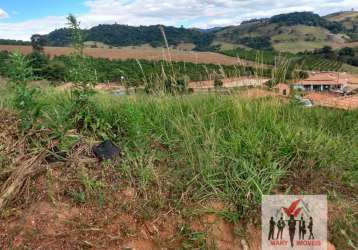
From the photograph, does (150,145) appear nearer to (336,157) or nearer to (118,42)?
(336,157)

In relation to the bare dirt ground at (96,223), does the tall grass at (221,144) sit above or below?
above

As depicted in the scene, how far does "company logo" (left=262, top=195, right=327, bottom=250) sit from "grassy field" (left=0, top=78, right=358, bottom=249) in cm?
9

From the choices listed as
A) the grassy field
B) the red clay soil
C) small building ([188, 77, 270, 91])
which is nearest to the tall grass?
the grassy field

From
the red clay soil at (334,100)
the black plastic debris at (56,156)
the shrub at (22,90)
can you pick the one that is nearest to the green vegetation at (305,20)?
the red clay soil at (334,100)

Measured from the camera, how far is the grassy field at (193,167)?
2.61 metres

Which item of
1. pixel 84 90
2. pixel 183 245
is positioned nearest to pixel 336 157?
pixel 183 245

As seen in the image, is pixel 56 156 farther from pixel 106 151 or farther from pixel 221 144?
pixel 221 144

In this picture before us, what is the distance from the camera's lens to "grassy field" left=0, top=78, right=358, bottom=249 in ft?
8.56

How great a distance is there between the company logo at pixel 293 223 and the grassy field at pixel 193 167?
0.29ft

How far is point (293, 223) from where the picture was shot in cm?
266

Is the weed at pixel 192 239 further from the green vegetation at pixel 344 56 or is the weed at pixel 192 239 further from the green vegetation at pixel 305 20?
the green vegetation at pixel 305 20

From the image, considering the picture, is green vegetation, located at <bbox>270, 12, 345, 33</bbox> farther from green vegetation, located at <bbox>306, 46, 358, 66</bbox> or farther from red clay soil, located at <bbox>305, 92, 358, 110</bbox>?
red clay soil, located at <bbox>305, 92, 358, 110</bbox>

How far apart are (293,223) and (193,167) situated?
94 centimetres

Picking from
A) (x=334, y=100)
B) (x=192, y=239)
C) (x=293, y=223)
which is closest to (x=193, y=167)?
(x=192, y=239)
